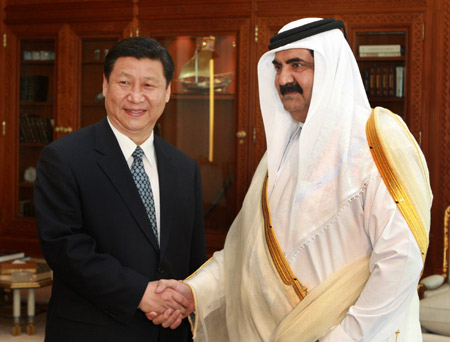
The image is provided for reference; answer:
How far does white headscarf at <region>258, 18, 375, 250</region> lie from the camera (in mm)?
1771

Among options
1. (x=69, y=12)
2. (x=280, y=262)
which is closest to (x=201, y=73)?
(x=69, y=12)

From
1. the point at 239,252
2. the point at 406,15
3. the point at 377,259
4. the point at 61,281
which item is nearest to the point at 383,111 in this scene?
the point at 377,259

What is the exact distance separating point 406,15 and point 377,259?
3.20m

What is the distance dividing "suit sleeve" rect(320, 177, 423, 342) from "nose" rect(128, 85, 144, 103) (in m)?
0.83

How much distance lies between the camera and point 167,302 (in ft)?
6.48

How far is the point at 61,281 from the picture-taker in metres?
1.93

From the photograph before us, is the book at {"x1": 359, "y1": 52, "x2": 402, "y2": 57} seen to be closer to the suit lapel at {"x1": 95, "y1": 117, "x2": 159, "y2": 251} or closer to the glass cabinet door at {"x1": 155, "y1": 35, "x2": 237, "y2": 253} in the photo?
the glass cabinet door at {"x1": 155, "y1": 35, "x2": 237, "y2": 253}

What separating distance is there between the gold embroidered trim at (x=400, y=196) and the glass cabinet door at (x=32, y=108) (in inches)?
159

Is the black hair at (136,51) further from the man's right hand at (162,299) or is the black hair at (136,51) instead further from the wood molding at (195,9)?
the wood molding at (195,9)

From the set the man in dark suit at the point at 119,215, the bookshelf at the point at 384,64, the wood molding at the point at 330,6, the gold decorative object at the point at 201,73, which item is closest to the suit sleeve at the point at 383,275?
the man in dark suit at the point at 119,215

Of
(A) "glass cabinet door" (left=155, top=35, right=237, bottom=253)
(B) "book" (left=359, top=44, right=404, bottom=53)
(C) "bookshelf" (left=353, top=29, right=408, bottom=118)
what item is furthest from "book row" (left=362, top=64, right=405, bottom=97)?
(A) "glass cabinet door" (left=155, top=35, right=237, bottom=253)

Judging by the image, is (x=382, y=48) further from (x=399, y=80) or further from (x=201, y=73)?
(x=201, y=73)

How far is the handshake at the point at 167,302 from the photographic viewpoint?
1935 millimetres

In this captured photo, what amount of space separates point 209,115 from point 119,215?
3.06 meters
